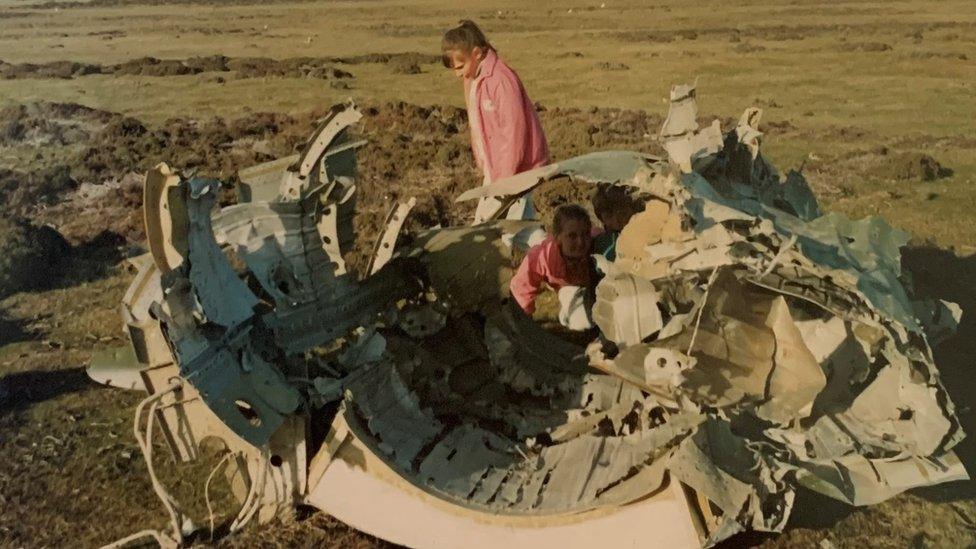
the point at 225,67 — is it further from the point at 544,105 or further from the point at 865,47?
the point at 865,47

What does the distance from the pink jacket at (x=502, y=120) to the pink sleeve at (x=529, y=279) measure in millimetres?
701

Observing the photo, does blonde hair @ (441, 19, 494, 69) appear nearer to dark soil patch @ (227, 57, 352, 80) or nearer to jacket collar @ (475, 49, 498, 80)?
jacket collar @ (475, 49, 498, 80)

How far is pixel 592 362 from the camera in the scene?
14.9ft

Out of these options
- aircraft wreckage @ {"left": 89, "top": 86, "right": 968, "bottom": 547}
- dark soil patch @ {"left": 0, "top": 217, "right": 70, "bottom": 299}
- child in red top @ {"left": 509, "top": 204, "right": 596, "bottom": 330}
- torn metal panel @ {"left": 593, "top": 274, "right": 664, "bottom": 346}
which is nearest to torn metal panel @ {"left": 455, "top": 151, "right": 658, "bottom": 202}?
aircraft wreckage @ {"left": 89, "top": 86, "right": 968, "bottom": 547}

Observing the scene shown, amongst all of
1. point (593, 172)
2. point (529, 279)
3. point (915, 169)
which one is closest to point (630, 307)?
point (593, 172)

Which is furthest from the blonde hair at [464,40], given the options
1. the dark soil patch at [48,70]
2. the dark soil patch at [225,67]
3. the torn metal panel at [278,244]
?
the dark soil patch at [48,70]

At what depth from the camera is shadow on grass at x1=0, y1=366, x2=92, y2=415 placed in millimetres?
6684

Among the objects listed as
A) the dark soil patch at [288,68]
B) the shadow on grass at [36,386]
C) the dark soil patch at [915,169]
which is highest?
the shadow on grass at [36,386]

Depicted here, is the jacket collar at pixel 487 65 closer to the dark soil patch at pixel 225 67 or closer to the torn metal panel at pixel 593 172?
the torn metal panel at pixel 593 172

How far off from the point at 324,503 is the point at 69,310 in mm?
5335

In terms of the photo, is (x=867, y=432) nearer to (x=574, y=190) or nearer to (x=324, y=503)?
(x=324, y=503)

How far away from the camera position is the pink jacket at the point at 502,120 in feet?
19.9

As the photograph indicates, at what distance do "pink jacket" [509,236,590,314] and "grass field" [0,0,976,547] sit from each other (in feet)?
4.86

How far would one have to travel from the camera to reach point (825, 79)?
69.5ft
